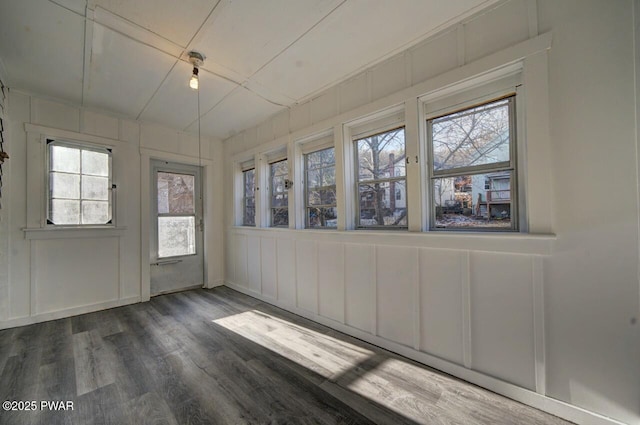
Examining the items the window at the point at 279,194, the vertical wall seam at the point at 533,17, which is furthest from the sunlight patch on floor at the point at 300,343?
the vertical wall seam at the point at 533,17

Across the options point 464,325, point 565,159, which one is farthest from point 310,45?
point 464,325

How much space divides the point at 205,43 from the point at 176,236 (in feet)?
10.4

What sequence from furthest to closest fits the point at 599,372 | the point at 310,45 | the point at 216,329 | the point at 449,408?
the point at 216,329, the point at 310,45, the point at 449,408, the point at 599,372

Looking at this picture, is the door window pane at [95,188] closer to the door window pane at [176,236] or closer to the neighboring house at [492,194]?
the door window pane at [176,236]

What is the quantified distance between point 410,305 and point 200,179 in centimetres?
401

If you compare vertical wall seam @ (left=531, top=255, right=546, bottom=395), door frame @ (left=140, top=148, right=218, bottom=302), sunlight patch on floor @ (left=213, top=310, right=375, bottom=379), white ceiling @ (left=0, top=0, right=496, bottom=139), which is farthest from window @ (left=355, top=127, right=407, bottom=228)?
door frame @ (left=140, top=148, right=218, bottom=302)

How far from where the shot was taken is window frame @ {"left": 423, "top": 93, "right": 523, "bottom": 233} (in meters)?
1.77

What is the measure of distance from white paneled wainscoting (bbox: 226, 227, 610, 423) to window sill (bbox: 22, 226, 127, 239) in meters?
2.70

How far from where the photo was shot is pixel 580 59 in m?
1.48

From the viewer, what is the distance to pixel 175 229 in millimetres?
4172

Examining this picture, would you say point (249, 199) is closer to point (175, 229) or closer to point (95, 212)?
point (175, 229)

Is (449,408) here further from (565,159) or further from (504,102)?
(504,102)

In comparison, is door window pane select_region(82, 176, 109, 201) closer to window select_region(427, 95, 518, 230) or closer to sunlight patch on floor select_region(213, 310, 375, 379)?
sunlight patch on floor select_region(213, 310, 375, 379)

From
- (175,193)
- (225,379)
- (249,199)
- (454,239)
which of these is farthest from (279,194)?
(454,239)
